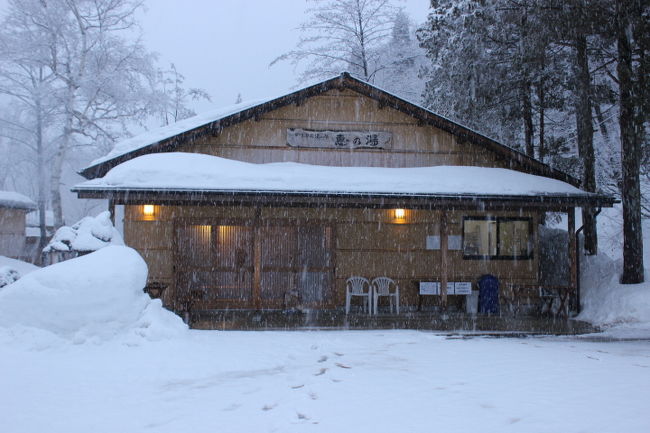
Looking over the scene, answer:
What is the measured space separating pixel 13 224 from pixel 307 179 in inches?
709

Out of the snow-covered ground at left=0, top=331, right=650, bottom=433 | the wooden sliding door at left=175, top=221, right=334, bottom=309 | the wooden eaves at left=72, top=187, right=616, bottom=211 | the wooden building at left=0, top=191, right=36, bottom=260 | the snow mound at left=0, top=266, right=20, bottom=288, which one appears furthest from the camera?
the wooden building at left=0, top=191, right=36, bottom=260

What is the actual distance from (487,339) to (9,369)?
281 inches

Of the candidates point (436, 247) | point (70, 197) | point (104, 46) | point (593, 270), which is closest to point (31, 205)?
point (104, 46)

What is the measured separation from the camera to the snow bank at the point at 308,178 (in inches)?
400

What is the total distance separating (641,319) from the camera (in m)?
10.3

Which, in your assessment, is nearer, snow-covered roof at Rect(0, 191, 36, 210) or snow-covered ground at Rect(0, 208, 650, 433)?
snow-covered ground at Rect(0, 208, 650, 433)

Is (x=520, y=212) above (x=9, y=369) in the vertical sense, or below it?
above

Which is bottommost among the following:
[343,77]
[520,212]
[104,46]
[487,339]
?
[487,339]

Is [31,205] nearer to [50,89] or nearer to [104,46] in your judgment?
[50,89]

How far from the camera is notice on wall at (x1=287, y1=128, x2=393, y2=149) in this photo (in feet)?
40.2

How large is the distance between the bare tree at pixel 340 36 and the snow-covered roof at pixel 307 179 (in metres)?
12.7

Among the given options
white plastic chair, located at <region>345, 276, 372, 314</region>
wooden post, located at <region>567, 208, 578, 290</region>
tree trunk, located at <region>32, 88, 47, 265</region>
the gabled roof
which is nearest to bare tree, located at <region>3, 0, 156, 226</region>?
tree trunk, located at <region>32, 88, 47, 265</region>

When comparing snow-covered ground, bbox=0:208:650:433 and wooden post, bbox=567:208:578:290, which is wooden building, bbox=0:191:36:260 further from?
wooden post, bbox=567:208:578:290

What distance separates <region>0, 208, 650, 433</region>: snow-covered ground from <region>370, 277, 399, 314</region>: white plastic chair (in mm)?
2162
